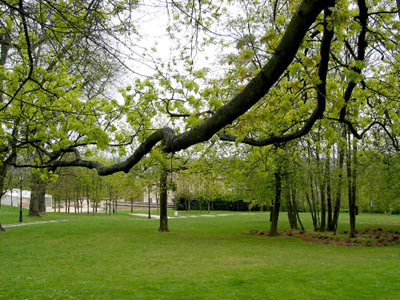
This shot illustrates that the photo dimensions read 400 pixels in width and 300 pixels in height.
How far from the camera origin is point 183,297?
626 cm

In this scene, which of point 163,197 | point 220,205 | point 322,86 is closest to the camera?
point 322,86

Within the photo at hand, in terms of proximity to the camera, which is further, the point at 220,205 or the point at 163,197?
the point at 220,205

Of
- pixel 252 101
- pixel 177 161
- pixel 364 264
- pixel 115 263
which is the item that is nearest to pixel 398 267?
pixel 364 264

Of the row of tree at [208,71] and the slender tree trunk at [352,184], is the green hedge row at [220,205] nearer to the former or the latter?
the slender tree trunk at [352,184]

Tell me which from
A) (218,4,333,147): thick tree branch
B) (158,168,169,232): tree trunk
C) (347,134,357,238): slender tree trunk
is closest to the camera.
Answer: (218,4,333,147): thick tree branch

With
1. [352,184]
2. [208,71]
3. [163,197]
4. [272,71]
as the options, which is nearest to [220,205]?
[163,197]

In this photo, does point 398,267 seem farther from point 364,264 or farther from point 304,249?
point 304,249

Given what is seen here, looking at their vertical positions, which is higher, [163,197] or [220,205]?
[163,197]

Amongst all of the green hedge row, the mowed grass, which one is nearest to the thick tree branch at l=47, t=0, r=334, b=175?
the mowed grass

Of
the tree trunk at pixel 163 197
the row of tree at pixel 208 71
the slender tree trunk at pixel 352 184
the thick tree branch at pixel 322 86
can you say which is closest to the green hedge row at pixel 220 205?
the tree trunk at pixel 163 197

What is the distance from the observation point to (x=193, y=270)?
8.77m

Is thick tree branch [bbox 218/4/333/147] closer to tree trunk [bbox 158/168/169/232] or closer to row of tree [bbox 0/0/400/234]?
row of tree [bbox 0/0/400/234]

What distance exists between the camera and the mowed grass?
259 inches

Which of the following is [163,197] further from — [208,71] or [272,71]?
[272,71]
